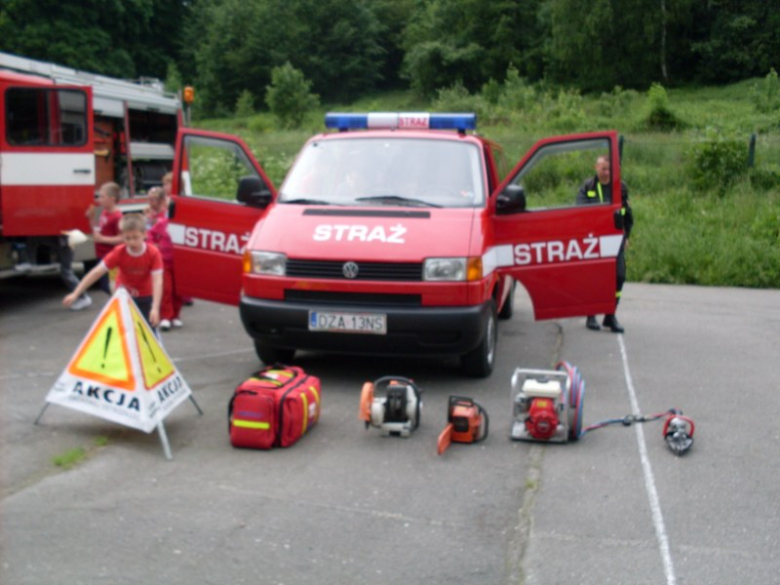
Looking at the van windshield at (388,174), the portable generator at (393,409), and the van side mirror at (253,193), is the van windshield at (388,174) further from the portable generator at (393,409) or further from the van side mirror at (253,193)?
the portable generator at (393,409)

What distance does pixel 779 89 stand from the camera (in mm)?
32406

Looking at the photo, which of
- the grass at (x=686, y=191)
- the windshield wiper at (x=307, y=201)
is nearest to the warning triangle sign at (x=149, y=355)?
the windshield wiper at (x=307, y=201)

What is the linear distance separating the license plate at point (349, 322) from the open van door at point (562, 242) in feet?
4.63

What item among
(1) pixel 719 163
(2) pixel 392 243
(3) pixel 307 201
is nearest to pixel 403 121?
(3) pixel 307 201

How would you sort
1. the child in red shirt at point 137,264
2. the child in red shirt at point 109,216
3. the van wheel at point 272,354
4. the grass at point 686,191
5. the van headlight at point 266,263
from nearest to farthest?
the child in red shirt at point 137,264 < the van headlight at point 266,263 < the van wheel at point 272,354 < the child in red shirt at point 109,216 < the grass at point 686,191

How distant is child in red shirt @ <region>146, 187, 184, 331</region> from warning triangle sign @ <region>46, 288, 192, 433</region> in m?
3.91

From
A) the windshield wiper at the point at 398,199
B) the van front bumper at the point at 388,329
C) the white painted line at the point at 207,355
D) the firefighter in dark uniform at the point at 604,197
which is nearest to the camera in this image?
the van front bumper at the point at 388,329

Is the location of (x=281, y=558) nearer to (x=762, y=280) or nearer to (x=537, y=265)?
(x=537, y=265)

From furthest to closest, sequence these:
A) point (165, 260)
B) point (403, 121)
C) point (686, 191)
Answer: point (686, 191) < point (165, 260) < point (403, 121)

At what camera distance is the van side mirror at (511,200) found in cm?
866

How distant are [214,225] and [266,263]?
1389mm

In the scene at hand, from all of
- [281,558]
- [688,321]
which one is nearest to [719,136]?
[688,321]

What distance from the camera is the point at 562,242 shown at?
8797 mm

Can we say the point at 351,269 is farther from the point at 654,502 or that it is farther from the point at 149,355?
the point at 654,502
